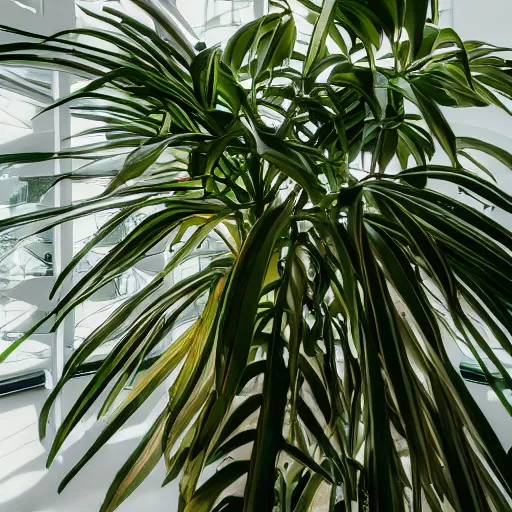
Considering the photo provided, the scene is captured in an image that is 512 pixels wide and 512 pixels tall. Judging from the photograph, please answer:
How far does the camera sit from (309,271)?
2.66 ft

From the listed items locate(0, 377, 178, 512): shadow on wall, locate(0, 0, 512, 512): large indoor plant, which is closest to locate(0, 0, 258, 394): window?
locate(0, 377, 178, 512): shadow on wall

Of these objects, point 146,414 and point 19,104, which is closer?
point 19,104

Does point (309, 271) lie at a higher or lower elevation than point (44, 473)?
higher

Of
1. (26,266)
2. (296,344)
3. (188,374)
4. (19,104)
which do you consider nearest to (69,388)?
(26,266)

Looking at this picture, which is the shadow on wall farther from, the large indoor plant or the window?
the large indoor plant

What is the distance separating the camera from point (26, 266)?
129cm

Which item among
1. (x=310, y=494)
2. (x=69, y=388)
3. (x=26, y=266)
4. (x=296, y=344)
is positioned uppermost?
(x=296, y=344)

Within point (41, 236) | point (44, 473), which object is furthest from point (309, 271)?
point (44, 473)

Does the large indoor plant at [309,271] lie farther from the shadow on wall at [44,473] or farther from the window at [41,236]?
the shadow on wall at [44,473]

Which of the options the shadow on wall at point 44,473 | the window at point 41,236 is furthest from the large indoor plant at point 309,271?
the shadow on wall at point 44,473

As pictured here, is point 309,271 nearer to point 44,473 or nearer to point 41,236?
point 41,236

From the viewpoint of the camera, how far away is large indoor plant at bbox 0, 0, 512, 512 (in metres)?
0.51

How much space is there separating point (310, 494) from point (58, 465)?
2.84 ft

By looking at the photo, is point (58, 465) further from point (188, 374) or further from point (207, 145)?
point (207, 145)
